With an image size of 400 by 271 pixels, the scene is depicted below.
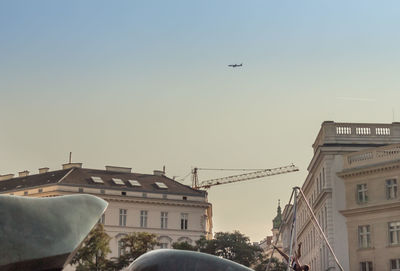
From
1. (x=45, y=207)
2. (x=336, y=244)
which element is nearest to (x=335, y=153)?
(x=336, y=244)

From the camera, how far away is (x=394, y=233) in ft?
213

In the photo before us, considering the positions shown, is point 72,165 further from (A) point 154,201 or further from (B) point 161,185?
(A) point 154,201

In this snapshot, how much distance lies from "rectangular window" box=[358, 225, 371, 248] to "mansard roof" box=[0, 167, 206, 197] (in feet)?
165

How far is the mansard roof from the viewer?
111 meters

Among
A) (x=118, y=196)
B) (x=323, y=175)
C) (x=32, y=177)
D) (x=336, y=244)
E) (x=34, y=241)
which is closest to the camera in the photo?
(x=34, y=241)

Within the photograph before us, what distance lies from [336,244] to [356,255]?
2204mm

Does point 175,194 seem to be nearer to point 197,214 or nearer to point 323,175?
point 197,214

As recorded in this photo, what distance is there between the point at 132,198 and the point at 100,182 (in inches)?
204

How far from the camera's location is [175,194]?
378 feet

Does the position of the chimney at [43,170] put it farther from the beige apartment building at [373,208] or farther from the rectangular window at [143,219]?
the beige apartment building at [373,208]

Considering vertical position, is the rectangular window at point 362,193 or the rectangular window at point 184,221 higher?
the rectangular window at point 184,221

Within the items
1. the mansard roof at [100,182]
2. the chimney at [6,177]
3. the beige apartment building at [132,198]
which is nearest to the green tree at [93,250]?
the beige apartment building at [132,198]

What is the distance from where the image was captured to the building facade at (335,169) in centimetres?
6975

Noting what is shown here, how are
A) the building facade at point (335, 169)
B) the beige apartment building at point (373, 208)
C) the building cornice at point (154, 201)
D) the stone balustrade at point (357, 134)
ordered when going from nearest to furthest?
the beige apartment building at point (373, 208)
the building facade at point (335, 169)
the stone balustrade at point (357, 134)
the building cornice at point (154, 201)
